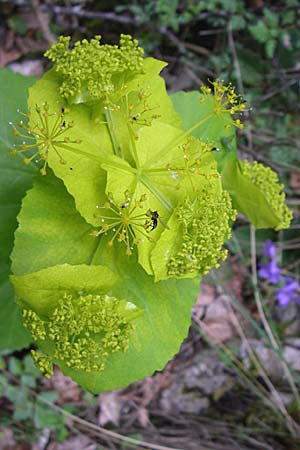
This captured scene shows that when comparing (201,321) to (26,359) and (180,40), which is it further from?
(180,40)

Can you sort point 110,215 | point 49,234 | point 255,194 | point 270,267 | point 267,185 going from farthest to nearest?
point 270,267 → point 267,185 → point 255,194 → point 49,234 → point 110,215

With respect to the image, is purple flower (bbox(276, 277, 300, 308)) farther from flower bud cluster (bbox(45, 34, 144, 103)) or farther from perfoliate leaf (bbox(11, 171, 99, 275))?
flower bud cluster (bbox(45, 34, 144, 103))

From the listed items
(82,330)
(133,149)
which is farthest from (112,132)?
(82,330)

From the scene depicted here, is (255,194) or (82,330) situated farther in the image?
(255,194)

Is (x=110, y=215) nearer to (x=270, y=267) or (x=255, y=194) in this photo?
(x=255, y=194)

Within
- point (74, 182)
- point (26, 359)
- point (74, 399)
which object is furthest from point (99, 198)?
point (74, 399)

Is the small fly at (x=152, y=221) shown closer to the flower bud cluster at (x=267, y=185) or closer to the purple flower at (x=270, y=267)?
the flower bud cluster at (x=267, y=185)

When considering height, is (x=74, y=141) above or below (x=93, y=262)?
above

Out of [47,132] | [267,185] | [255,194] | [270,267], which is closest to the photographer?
[47,132]
